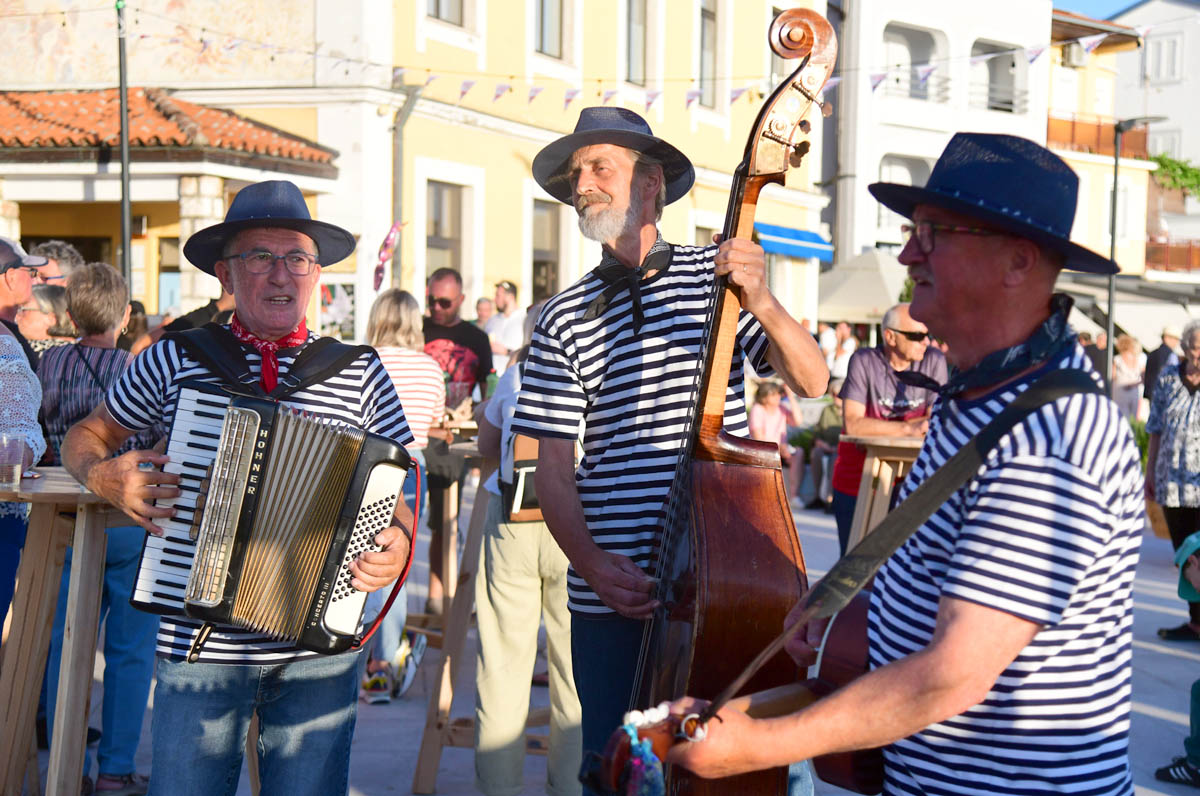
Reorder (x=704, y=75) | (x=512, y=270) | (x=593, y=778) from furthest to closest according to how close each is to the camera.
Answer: (x=704, y=75) < (x=512, y=270) < (x=593, y=778)

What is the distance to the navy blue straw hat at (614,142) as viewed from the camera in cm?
316

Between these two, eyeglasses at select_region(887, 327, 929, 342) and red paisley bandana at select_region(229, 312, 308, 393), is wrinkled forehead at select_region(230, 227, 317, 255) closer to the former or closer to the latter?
red paisley bandana at select_region(229, 312, 308, 393)

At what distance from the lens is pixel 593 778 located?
1.75 m

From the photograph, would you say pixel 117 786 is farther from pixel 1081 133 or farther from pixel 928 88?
pixel 1081 133

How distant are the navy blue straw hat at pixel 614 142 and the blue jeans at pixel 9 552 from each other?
2508 mm

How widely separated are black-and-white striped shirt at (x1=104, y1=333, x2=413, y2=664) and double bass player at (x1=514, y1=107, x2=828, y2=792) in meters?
0.42

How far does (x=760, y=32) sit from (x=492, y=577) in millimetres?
18883

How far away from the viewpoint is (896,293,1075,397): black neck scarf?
1864 millimetres

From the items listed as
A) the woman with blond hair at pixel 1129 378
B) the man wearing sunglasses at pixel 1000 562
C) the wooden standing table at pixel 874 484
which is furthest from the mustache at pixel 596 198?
the woman with blond hair at pixel 1129 378

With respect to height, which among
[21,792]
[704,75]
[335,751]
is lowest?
[21,792]

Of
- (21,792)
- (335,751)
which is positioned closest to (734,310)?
(335,751)

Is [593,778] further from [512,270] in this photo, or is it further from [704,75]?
[704,75]

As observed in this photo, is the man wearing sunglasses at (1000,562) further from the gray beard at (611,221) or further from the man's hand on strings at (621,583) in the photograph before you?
the gray beard at (611,221)

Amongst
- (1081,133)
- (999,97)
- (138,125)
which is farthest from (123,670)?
(1081,133)
